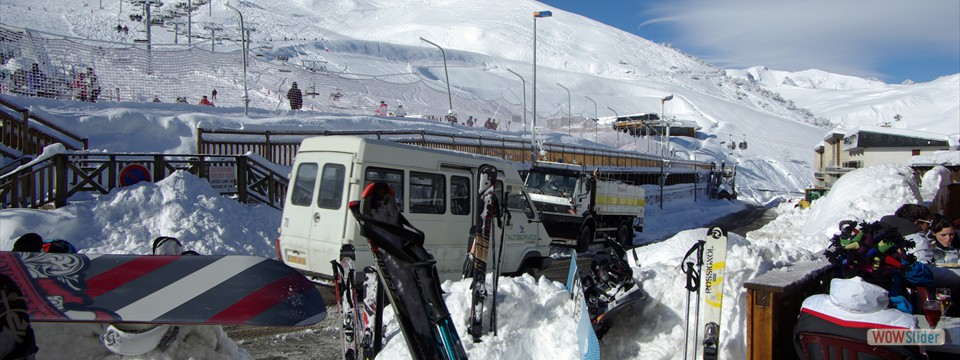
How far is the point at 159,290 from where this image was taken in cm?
255

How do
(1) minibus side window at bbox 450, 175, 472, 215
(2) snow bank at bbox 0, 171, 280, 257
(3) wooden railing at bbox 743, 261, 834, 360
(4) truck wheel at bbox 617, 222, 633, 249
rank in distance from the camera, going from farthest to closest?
(4) truck wheel at bbox 617, 222, 633, 249
(2) snow bank at bbox 0, 171, 280, 257
(1) minibus side window at bbox 450, 175, 472, 215
(3) wooden railing at bbox 743, 261, 834, 360

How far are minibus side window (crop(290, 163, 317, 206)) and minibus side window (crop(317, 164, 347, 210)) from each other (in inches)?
8.4

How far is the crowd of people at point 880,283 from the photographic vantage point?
4012mm

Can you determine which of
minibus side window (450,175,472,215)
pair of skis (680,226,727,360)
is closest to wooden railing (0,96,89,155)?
minibus side window (450,175,472,215)

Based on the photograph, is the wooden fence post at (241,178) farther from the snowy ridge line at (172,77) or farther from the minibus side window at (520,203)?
the snowy ridge line at (172,77)

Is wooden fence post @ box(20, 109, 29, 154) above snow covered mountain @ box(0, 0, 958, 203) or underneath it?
underneath

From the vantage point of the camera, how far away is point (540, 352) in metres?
5.73

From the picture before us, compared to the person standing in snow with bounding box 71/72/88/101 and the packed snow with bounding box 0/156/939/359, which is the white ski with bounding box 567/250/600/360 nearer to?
the packed snow with bounding box 0/156/939/359

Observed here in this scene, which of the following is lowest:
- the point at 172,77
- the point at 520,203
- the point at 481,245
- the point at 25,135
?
the point at 481,245

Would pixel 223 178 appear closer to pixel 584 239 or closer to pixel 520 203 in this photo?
pixel 520 203

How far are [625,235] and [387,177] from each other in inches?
524

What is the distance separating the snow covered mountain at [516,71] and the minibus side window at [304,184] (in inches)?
515

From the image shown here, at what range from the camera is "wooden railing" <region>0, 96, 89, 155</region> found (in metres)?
14.8

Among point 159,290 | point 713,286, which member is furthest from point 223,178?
point 159,290
